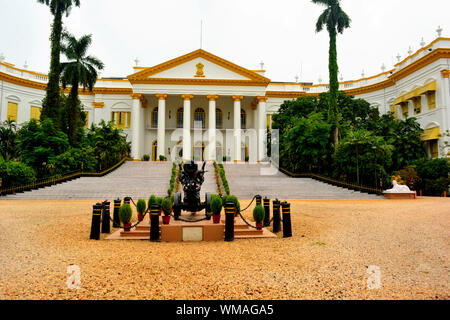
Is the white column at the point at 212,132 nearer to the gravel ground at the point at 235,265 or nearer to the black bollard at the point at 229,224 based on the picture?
the gravel ground at the point at 235,265

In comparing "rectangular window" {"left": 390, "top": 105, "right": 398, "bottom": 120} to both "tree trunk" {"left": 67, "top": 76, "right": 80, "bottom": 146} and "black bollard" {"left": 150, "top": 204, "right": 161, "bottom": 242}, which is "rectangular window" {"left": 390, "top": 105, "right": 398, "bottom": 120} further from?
"tree trunk" {"left": 67, "top": 76, "right": 80, "bottom": 146}

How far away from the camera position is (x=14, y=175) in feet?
52.9

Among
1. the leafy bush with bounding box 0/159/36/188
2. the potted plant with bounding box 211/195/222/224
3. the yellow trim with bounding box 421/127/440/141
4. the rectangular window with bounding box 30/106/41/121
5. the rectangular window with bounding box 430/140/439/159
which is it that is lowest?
the potted plant with bounding box 211/195/222/224

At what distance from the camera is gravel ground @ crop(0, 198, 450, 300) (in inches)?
132

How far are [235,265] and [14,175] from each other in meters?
16.9

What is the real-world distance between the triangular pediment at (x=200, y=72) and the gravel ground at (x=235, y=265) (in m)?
25.5

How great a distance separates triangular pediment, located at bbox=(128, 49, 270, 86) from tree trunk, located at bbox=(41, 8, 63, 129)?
7.10 m

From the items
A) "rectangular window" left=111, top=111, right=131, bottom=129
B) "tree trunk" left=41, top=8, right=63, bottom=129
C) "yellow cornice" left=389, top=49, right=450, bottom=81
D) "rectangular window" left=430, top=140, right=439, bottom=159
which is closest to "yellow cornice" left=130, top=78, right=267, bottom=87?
"rectangular window" left=111, top=111, right=131, bottom=129

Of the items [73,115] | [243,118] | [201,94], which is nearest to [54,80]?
[73,115]

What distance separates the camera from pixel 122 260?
454cm

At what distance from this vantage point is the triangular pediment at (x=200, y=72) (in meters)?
30.3

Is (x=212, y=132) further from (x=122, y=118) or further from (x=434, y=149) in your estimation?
(x=434, y=149)

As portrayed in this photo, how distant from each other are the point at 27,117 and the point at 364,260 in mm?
39124

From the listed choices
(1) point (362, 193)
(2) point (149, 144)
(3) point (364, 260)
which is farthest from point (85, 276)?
(2) point (149, 144)
